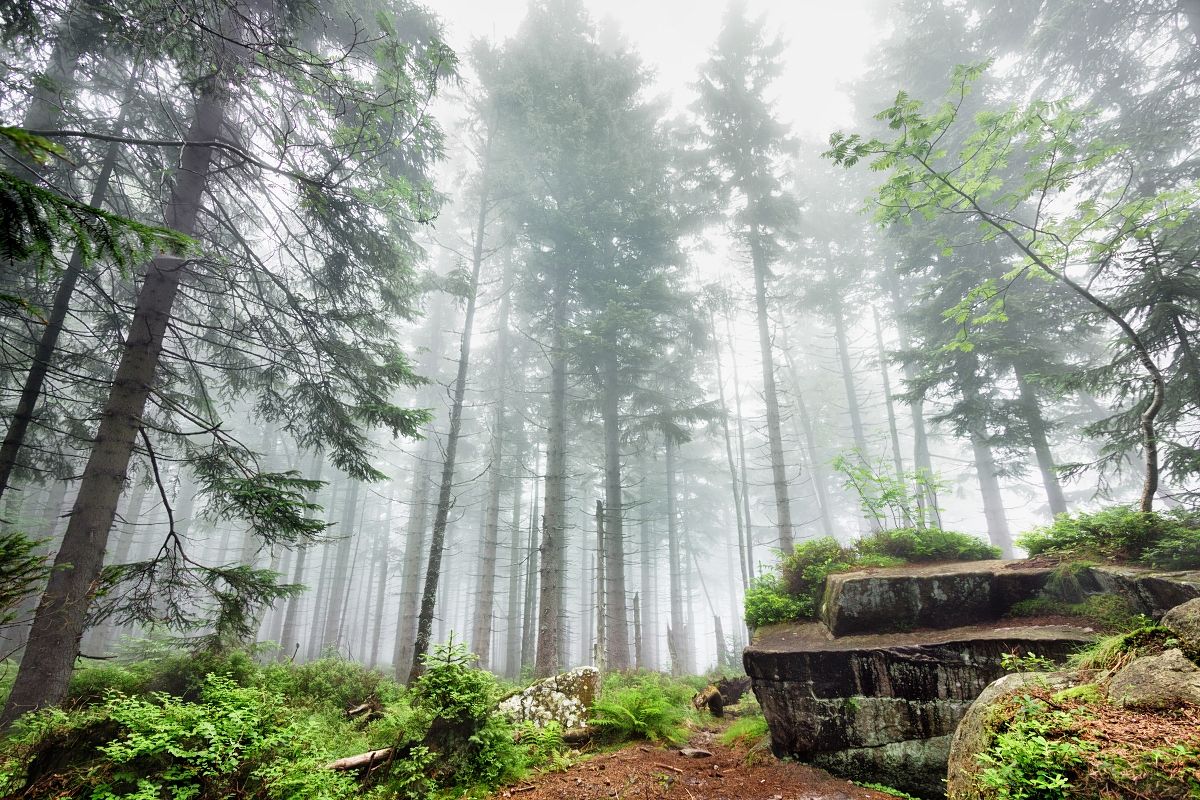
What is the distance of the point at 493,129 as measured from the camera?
46.1 feet

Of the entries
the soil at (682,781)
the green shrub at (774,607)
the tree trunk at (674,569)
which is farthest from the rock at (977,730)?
the tree trunk at (674,569)

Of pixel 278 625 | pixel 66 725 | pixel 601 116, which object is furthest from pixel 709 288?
pixel 278 625

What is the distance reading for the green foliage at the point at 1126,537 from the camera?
16.3 ft

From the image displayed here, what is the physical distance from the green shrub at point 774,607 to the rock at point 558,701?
2.79m

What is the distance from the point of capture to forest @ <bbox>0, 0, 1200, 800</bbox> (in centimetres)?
561

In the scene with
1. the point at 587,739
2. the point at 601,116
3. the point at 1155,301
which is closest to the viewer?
the point at 587,739

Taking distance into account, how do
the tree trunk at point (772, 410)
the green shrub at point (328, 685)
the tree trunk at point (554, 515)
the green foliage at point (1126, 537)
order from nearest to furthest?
the green foliage at point (1126, 537)
the green shrub at point (328, 685)
the tree trunk at point (554, 515)
the tree trunk at point (772, 410)

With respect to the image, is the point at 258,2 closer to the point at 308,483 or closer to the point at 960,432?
the point at 308,483

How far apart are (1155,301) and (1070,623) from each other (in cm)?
637

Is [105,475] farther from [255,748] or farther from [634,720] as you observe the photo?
[634,720]

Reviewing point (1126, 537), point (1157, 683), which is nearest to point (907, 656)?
point (1157, 683)

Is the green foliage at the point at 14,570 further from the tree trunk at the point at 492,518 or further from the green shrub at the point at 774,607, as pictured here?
the tree trunk at the point at 492,518

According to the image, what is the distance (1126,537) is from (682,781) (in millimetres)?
6438

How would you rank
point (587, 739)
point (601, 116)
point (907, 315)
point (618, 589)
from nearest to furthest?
point (587, 739), point (618, 589), point (601, 116), point (907, 315)
